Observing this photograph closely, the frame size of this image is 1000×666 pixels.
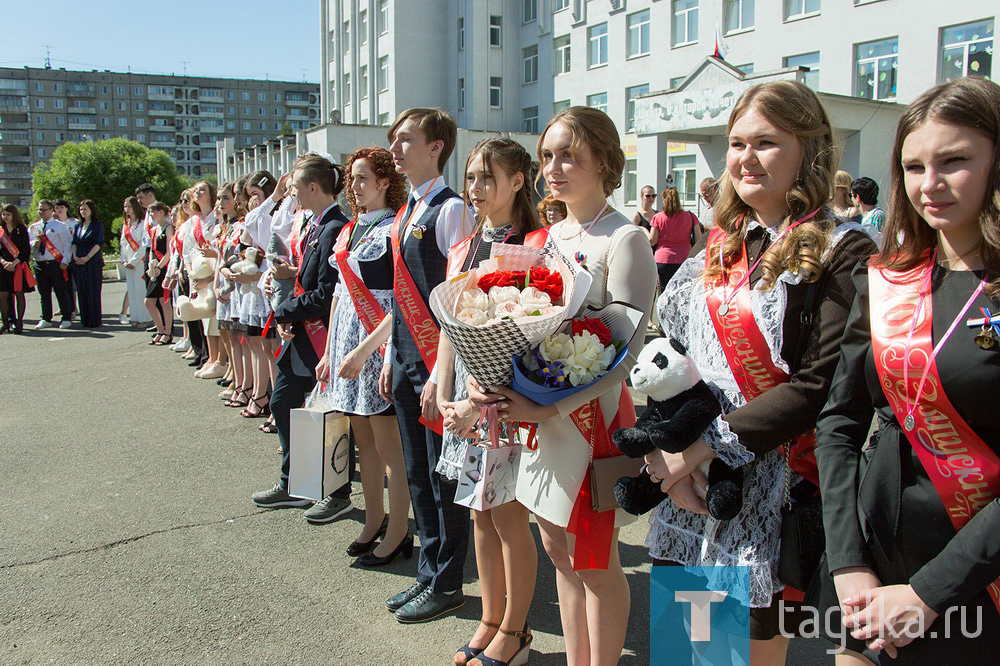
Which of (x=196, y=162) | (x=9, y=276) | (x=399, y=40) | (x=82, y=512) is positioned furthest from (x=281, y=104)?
(x=82, y=512)

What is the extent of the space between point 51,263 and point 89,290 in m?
1.02

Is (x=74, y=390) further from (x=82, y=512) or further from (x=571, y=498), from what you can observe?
(x=571, y=498)

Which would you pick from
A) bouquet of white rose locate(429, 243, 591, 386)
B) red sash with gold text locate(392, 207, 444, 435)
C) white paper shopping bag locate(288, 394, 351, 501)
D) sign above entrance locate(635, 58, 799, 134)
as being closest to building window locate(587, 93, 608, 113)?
sign above entrance locate(635, 58, 799, 134)

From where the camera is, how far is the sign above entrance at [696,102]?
1861cm

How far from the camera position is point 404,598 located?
3295 mm

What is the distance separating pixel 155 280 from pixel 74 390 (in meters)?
3.21

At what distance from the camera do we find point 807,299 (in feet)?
5.88

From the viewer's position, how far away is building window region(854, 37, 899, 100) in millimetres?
21364

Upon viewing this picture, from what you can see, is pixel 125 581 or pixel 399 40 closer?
pixel 125 581

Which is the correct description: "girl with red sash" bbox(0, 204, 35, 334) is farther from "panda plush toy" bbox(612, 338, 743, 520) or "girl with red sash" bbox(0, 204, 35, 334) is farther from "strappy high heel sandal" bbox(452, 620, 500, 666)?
"panda plush toy" bbox(612, 338, 743, 520)

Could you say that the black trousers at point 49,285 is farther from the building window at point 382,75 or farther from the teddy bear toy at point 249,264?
the building window at point 382,75

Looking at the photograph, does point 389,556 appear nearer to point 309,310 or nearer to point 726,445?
point 309,310

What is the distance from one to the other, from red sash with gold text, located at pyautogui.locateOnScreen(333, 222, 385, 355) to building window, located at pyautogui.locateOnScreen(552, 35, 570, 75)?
32.4m

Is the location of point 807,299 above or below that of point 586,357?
above
